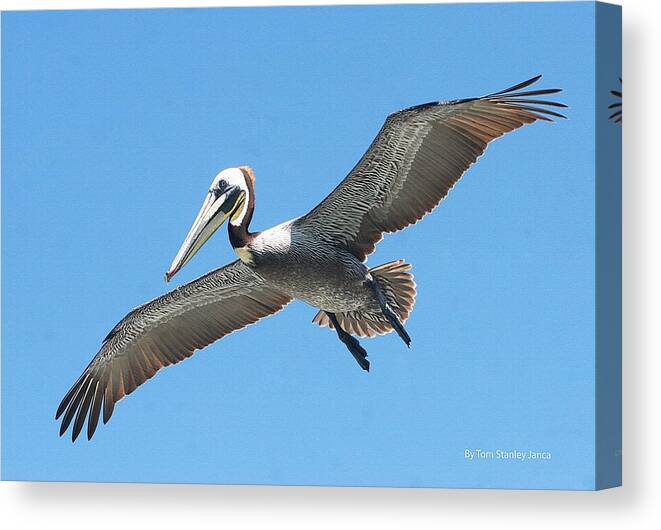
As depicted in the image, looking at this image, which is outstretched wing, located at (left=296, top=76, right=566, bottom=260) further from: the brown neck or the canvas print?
the brown neck

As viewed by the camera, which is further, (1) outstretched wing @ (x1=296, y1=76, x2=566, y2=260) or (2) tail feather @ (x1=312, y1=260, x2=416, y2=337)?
(2) tail feather @ (x1=312, y1=260, x2=416, y2=337)

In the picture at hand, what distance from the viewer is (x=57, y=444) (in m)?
8.30

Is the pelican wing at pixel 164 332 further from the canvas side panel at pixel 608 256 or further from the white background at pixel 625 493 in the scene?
the canvas side panel at pixel 608 256

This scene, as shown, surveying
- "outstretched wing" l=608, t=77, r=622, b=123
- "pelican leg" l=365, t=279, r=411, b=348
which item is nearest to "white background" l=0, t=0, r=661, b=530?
"outstretched wing" l=608, t=77, r=622, b=123

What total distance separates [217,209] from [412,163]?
3.51ft

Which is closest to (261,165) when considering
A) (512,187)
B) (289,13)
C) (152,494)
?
(289,13)

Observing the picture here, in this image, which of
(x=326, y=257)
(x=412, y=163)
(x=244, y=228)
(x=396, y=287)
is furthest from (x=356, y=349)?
(x=412, y=163)

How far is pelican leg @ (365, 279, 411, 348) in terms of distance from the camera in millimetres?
7785

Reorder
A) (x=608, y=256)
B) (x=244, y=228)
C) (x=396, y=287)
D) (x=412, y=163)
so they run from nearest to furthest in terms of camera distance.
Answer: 1. (x=608, y=256)
2. (x=412, y=163)
3. (x=396, y=287)
4. (x=244, y=228)

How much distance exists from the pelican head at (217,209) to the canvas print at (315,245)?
0.04 ft

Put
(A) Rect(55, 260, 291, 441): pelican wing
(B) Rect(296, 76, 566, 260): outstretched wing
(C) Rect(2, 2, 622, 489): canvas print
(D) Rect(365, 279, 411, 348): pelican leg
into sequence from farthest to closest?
(A) Rect(55, 260, 291, 441): pelican wing < (D) Rect(365, 279, 411, 348): pelican leg < (C) Rect(2, 2, 622, 489): canvas print < (B) Rect(296, 76, 566, 260): outstretched wing

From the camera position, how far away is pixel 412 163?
771 cm

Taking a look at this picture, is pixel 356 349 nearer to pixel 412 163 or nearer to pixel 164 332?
pixel 412 163

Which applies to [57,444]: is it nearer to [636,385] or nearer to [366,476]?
[366,476]
